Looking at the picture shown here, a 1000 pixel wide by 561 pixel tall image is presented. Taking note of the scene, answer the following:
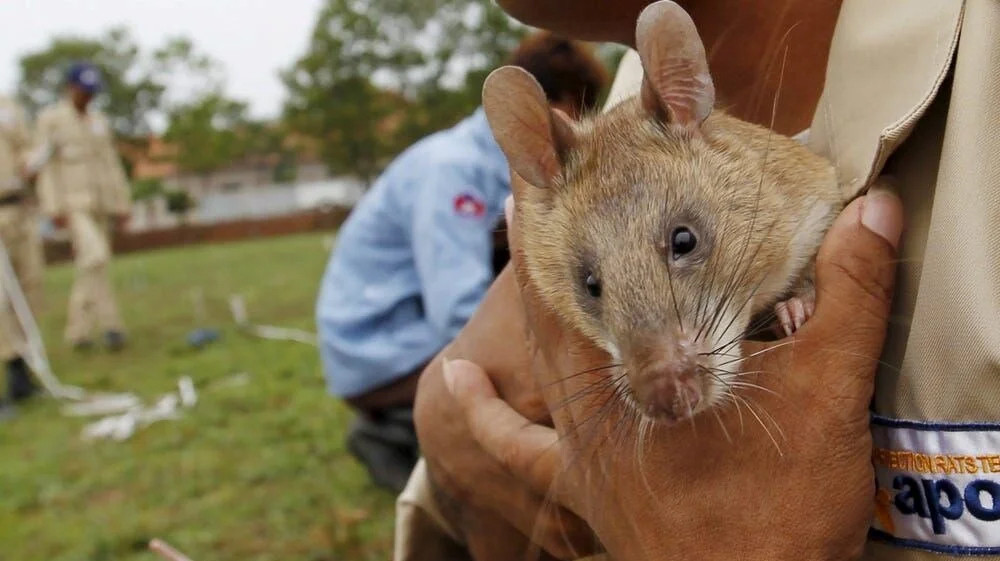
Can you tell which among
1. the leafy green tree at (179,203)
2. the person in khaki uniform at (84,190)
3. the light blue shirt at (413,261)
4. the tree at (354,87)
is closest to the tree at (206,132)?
the leafy green tree at (179,203)

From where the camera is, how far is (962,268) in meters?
1.29

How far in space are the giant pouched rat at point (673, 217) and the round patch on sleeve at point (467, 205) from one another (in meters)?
2.50

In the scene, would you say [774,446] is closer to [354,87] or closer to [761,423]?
[761,423]

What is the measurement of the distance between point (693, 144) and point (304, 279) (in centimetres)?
1418

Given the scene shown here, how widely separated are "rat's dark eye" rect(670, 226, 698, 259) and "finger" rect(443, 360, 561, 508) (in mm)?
437

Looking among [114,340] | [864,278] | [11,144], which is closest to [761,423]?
[864,278]

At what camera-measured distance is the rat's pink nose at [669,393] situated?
4.63ft

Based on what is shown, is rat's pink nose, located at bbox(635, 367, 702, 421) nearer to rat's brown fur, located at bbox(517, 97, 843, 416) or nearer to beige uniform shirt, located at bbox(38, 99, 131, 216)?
rat's brown fur, located at bbox(517, 97, 843, 416)

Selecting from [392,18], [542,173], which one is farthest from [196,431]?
[392,18]

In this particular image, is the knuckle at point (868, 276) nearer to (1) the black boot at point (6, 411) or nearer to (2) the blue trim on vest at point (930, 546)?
(2) the blue trim on vest at point (930, 546)

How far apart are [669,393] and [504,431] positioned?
550 mm

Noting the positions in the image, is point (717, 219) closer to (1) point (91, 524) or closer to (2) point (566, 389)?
(2) point (566, 389)

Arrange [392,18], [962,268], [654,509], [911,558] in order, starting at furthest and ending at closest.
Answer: [392,18] → [654,509] → [911,558] → [962,268]

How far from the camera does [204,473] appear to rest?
5434 millimetres
